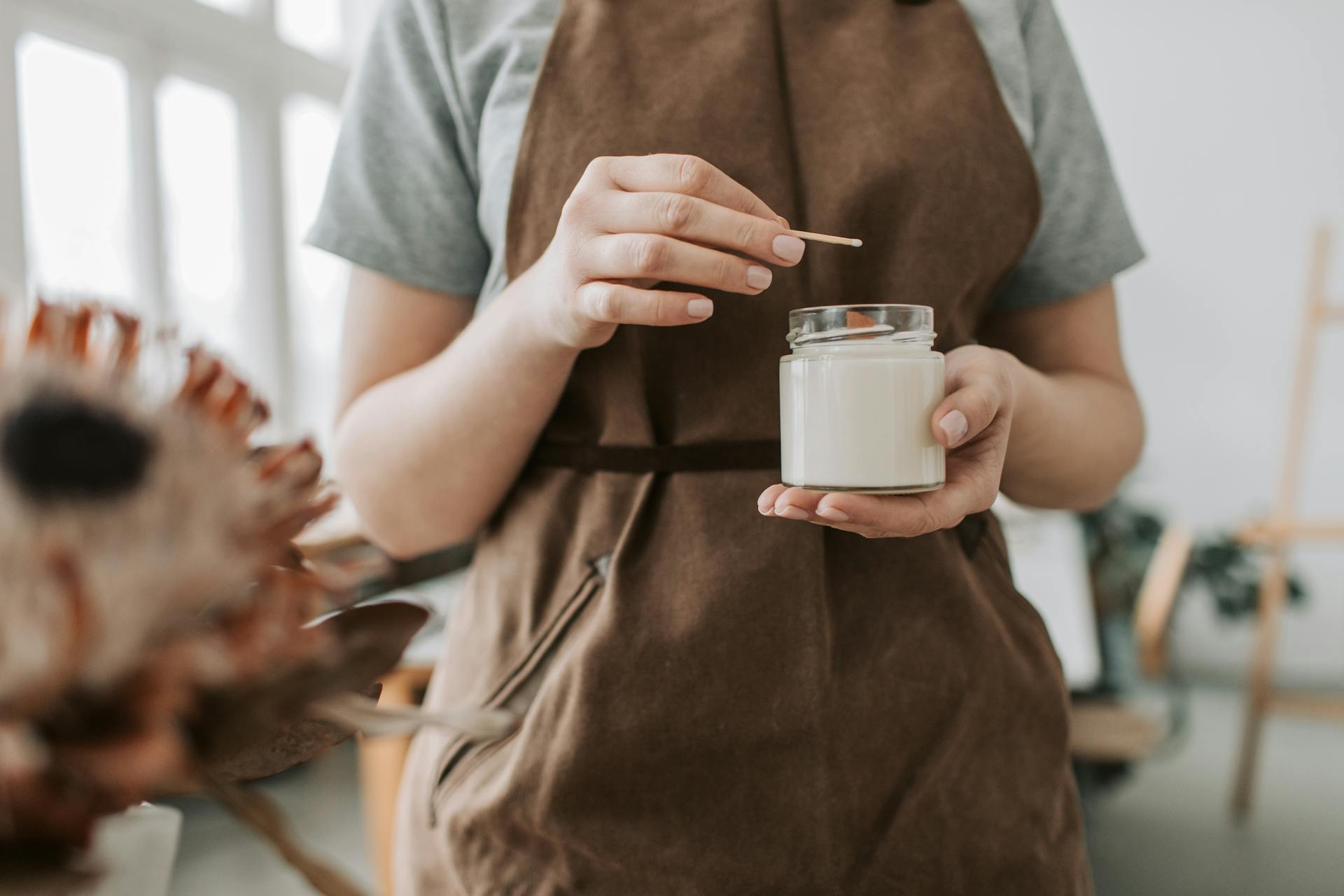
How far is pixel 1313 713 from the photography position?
273 cm

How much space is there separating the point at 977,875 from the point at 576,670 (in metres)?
0.29

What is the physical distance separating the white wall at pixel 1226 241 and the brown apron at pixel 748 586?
10.8 ft

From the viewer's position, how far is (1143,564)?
9.95ft

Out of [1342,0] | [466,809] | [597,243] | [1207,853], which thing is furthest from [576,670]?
[1342,0]

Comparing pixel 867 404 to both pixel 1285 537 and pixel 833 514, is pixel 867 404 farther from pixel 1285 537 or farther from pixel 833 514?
pixel 1285 537

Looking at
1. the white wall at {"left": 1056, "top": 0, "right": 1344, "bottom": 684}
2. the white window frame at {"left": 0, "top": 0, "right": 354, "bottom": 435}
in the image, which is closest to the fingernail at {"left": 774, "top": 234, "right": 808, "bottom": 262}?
the white window frame at {"left": 0, "top": 0, "right": 354, "bottom": 435}

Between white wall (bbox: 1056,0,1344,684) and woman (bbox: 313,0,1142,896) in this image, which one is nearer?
woman (bbox: 313,0,1142,896)

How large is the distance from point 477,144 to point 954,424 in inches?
15.5

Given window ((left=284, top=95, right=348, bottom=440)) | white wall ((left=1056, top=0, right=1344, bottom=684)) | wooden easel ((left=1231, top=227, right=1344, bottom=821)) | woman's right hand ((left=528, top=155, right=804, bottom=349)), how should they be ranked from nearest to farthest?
woman's right hand ((left=528, top=155, right=804, bottom=349)) < wooden easel ((left=1231, top=227, right=1344, bottom=821)) < window ((left=284, top=95, right=348, bottom=440)) < white wall ((left=1056, top=0, right=1344, bottom=684))

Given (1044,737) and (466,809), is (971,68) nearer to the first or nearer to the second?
(1044,737)

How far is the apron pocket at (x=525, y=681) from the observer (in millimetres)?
652

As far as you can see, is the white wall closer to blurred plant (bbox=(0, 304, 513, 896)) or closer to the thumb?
the thumb

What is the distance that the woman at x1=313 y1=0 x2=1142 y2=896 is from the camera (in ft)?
2.03

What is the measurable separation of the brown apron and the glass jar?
0.05m
